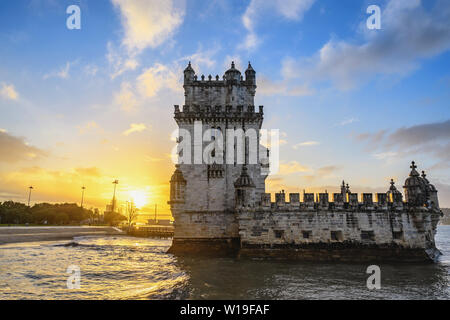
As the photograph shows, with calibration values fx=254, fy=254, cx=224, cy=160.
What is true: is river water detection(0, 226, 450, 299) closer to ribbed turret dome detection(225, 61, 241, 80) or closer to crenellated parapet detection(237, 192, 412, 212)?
crenellated parapet detection(237, 192, 412, 212)

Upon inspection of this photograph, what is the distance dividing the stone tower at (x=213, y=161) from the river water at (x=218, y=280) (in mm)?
4469

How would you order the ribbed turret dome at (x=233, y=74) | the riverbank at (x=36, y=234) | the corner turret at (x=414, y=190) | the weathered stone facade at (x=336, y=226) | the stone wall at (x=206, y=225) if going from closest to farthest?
the weathered stone facade at (x=336, y=226), the corner turret at (x=414, y=190), the stone wall at (x=206, y=225), the ribbed turret dome at (x=233, y=74), the riverbank at (x=36, y=234)

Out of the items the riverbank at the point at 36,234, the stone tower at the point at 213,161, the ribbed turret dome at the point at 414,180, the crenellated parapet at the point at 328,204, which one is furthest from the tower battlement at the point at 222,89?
the riverbank at the point at 36,234

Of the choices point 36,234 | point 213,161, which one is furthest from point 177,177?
point 36,234

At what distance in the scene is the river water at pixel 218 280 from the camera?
1275 cm

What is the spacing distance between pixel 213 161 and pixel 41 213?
58607 millimetres

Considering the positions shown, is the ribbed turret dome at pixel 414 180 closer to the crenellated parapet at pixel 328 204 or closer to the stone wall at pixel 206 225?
the crenellated parapet at pixel 328 204

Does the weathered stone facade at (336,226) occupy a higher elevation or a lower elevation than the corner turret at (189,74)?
lower

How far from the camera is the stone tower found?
26109 millimetres

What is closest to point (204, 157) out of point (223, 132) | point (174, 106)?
point (223, 132)

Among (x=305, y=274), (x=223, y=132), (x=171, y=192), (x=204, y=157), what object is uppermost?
(x=223, y=132)
